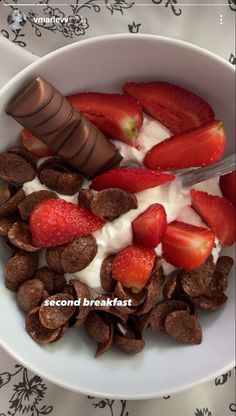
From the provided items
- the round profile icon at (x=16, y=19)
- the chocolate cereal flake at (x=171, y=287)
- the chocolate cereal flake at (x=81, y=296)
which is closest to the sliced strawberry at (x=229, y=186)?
the chocolate cereal flake at (x=171, y=287)

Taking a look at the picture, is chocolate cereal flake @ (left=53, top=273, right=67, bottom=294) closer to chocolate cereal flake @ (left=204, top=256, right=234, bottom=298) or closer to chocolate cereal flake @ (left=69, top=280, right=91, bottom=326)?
chocolate cereal flake @ (left=69, top=280, right=91, bottom=326)

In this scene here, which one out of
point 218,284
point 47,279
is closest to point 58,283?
point 47,279

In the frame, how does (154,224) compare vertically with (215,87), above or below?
below

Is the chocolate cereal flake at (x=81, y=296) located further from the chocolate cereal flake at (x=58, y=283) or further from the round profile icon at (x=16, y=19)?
the round profile icon at (x=16, y=19)

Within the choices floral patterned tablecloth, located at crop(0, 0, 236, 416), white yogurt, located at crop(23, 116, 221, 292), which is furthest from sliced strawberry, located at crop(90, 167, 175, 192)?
floral patterned tablecloth, located at crop(0, 0, 236, 416)

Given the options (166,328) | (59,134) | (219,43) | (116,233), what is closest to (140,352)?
(166,328)

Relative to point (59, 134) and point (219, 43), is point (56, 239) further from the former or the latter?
point (219, 43)

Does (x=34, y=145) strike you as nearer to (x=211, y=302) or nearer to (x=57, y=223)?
(x=57, y=223)
